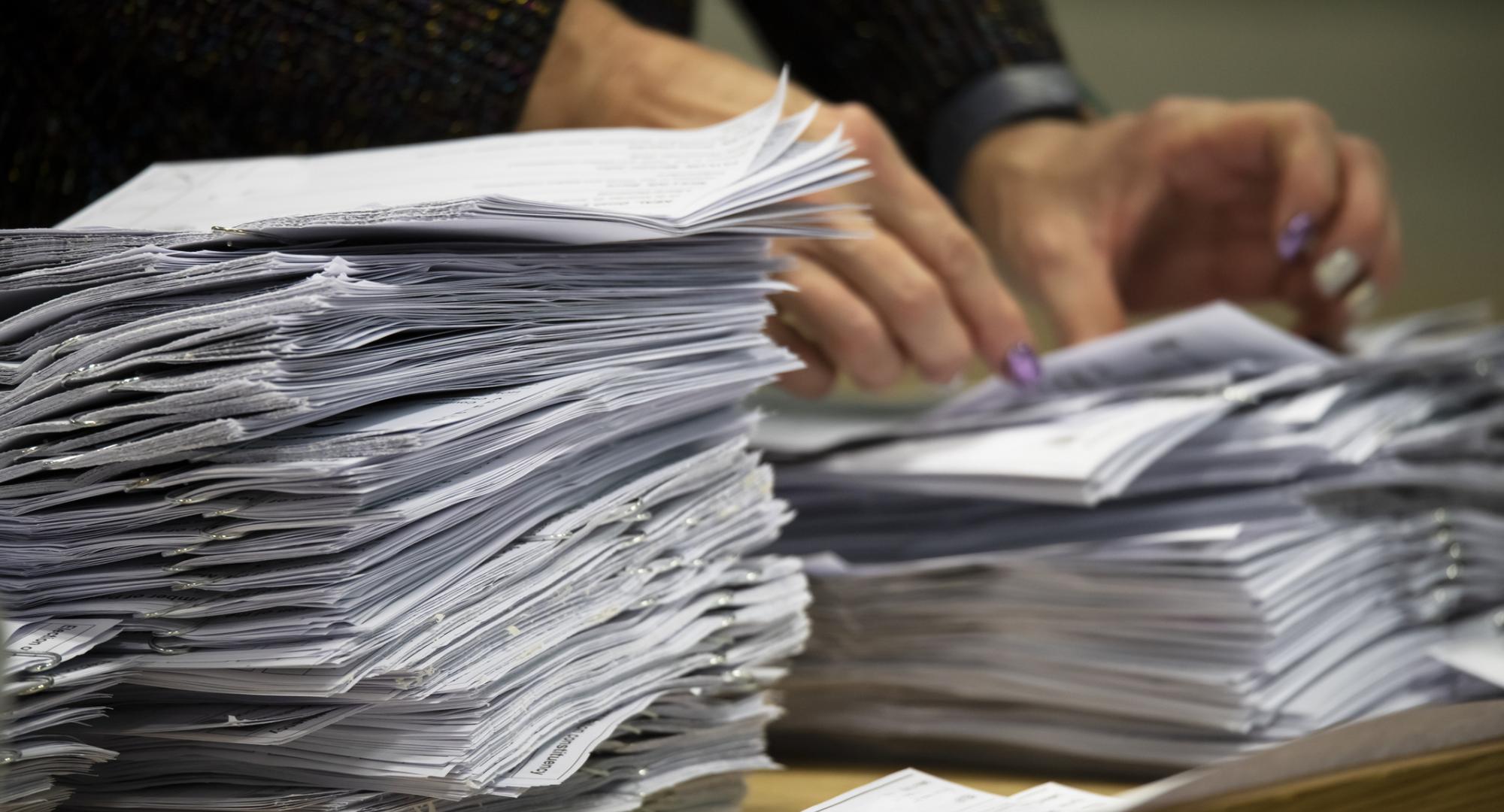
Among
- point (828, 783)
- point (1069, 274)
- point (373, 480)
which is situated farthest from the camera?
point (1069, 274)

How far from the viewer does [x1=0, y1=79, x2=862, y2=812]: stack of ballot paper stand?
0.43 m

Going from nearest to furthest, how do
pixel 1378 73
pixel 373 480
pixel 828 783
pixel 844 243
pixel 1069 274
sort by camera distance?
pixel 373 480, pixel 828 783, pixel 844 243, pixel 1069 274, pixel 1378 73

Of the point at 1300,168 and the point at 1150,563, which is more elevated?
the point at 1300,168

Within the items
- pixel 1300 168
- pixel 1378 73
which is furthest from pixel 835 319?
pixel 1378 73

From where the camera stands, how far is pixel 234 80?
75cm

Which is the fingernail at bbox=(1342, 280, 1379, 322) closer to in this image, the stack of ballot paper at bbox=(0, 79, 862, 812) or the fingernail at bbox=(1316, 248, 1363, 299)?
the fingernail at bbox=(1316, 248, 1363, 299)

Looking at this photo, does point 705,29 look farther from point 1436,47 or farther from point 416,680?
point 416,680

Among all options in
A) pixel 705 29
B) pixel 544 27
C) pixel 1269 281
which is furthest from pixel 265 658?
pixel 705 29

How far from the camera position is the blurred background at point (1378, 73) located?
9.32ft

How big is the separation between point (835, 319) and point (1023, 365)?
16 cm

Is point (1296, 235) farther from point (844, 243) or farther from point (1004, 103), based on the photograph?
point (844, 243)

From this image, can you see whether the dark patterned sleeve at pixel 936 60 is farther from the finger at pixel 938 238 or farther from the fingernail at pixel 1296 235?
the finger at pixel 938 238

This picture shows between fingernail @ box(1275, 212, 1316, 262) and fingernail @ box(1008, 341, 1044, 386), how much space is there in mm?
350

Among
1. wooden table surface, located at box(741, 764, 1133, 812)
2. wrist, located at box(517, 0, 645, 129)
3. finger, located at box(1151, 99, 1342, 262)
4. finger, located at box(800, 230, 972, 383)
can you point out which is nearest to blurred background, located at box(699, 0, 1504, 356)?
finger, located at box(1151, 99, 1342, 262)
